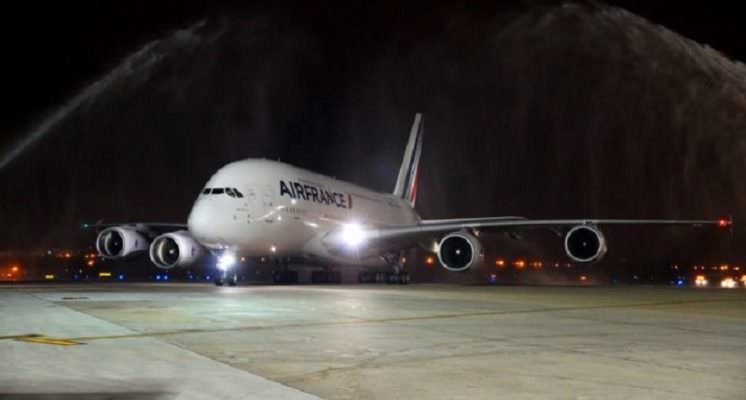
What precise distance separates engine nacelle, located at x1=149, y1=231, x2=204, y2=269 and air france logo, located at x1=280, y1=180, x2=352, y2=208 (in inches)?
209

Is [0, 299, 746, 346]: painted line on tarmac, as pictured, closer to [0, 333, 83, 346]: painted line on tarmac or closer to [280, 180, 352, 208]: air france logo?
[0, 333, 83, 346]: painted line on tarmac

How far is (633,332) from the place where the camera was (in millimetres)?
13906

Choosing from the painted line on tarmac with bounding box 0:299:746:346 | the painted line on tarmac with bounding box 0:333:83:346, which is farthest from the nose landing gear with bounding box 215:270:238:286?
the painted line on tarmac with bounding box 0:333:83:346

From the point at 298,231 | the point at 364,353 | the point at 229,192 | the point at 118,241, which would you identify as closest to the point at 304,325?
the point at 364,353

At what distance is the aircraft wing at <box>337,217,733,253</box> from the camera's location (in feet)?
117

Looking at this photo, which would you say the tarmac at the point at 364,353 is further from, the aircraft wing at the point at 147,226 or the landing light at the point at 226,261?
the aircraft wing at the point at 147,226

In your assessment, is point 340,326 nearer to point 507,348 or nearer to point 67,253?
point 507,348

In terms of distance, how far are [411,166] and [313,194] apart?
57.9ft

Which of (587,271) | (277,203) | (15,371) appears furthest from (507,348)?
(587,271)

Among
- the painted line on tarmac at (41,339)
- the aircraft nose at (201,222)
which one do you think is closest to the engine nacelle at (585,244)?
the aircraft nose at (201,222)

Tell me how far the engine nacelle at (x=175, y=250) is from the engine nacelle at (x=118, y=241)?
1.48 meters

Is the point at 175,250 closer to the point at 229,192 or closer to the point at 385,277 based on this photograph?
the point at 229,192

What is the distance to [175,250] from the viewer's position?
37438mm

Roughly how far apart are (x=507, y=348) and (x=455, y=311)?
286 inches
